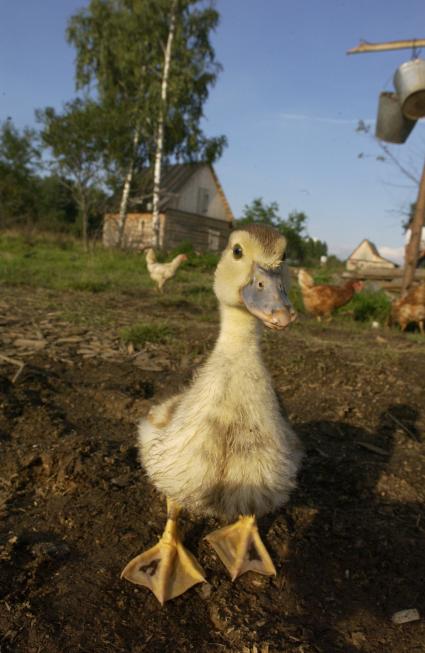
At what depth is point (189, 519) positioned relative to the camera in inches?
114

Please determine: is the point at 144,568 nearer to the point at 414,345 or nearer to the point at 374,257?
the point at 414,345

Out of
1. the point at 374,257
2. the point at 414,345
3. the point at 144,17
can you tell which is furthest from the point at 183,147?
the point at 374,257

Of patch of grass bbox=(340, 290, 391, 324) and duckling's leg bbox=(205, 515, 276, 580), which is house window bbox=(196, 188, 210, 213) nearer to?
patch of grass bbox=(340, 290, 391, 324)

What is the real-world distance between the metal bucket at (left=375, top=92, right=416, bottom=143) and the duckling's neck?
7.92 m

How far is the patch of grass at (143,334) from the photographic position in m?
5.67

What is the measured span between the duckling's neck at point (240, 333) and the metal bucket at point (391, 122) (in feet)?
26.0

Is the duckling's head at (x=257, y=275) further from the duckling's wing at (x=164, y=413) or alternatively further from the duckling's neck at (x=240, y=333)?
the duckling's wing at (x=164, y=413)

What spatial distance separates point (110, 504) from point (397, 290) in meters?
11.8

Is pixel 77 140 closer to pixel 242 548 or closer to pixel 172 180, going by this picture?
pixel 172 180

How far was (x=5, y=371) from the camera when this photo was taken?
4.21 m

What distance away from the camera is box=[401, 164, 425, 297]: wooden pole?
962 cm

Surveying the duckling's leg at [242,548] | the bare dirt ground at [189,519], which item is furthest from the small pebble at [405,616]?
the duckling's leg at [242,548]

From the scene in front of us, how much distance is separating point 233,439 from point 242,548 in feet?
2.28

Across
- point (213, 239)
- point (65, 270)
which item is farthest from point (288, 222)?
point (65, 270)
